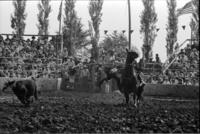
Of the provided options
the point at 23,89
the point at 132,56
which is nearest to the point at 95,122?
the point at 23,89

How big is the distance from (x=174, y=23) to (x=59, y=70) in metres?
17.0

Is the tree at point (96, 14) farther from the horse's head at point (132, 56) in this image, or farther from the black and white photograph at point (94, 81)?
the horse's head at point (132, 56)

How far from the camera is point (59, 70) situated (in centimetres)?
2423

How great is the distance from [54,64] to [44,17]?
15818mm

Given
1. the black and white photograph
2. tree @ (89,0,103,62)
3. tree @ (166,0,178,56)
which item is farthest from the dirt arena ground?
tree @ (166,0,178,56)

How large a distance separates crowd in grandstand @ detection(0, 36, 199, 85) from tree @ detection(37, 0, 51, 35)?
12630mm

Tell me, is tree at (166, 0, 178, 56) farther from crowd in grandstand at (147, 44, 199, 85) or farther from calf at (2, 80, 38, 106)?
calf at (2, 80, 38, 106)

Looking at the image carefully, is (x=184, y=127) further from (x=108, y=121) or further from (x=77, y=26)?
(x=77, y=26)

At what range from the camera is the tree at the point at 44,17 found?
1487 inches

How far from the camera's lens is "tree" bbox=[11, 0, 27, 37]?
117ft

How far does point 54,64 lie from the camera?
23.7 m

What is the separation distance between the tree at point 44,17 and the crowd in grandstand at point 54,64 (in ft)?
41.4

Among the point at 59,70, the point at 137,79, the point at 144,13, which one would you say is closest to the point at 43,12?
the point at 144,13

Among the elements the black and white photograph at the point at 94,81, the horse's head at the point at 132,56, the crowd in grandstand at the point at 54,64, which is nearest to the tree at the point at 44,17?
the black and white photograph at the point at 94,81
